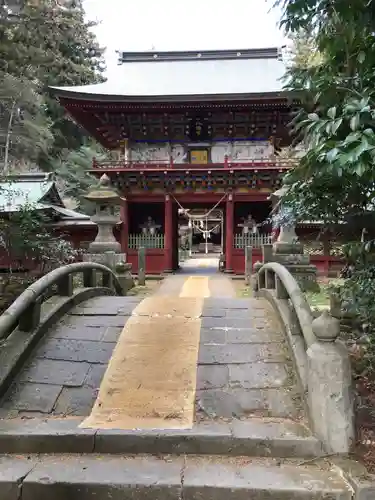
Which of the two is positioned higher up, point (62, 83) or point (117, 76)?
point (62, 83)

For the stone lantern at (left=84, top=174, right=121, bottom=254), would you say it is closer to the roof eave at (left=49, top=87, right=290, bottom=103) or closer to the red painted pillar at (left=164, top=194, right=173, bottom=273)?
the roof eave at (left=49, top=87, right=290, bottom=103)

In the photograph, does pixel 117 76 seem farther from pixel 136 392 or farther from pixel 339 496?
pixel 339 496

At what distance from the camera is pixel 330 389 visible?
3168 mm

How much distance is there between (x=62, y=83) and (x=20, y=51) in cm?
2198

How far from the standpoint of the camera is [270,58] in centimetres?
2128

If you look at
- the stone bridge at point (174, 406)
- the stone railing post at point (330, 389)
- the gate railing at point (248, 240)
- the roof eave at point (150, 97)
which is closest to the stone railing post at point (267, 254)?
the stone bridge at point (174, 406)

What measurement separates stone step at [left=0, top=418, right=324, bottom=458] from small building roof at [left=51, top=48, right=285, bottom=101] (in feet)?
51.1

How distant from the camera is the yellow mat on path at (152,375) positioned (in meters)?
3.49

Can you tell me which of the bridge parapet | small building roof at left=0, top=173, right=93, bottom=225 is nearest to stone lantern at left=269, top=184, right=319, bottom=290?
the bridge parapet

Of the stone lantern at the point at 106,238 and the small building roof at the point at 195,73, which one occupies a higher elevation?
the small building roof at the point at 195,73

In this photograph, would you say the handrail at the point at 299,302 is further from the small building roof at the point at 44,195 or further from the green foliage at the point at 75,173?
the green foliage at the point at 75,173

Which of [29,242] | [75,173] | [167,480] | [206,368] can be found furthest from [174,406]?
[75,173]

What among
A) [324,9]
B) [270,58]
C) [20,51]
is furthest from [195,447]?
[270,58]

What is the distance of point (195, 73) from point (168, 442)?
19.8m
